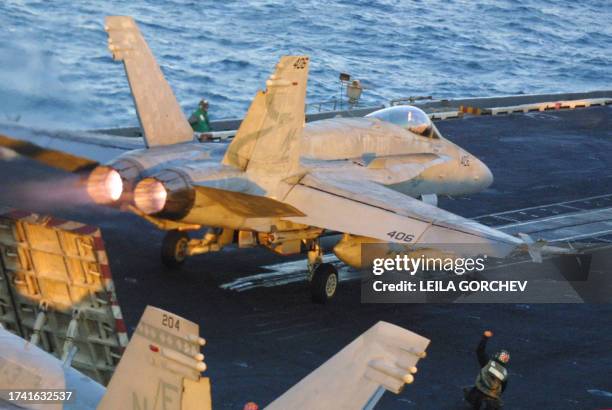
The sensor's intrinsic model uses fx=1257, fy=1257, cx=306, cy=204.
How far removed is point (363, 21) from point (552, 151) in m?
55.3

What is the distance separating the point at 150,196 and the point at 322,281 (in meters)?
4.23

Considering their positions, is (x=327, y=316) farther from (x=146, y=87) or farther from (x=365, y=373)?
(x=365, y=373)

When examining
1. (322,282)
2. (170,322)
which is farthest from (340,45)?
(170,322)

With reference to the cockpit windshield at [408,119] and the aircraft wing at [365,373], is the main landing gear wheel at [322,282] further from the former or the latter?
the aircraft wing at [365,373]

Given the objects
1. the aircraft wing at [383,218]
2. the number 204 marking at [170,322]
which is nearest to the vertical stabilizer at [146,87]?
the aircraft wing at [383,218]

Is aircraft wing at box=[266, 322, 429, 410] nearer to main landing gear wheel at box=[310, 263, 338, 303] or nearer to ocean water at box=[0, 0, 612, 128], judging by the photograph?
main landing gear wheel at box=[310, 263, 338, 303]

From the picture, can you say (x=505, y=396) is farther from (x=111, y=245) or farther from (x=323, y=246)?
(x=111, y=245)

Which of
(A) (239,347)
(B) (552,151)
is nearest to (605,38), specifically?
(B) (552,151)

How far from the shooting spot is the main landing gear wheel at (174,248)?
2606 cm

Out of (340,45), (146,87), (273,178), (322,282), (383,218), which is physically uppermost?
(146,87)

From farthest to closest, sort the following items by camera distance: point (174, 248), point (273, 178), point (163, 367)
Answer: point (174, 248), point (273, 178), point (163, 367)

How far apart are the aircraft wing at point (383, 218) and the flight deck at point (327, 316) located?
187 cm

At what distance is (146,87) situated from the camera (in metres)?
26.0

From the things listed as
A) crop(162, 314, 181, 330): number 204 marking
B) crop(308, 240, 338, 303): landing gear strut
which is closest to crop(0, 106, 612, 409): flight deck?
crop(308, 240, 338, 303): landing gear strut
